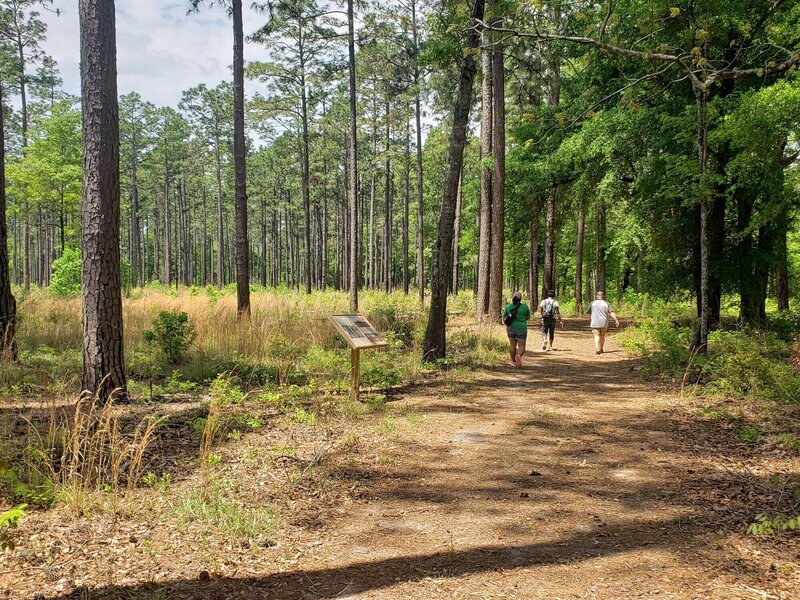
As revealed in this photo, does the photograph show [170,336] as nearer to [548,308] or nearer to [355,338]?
[355,338]

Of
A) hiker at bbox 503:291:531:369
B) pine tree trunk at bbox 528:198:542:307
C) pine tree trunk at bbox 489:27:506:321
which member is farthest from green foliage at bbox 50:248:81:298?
pine tree trunk at bbox 528:198:542:307

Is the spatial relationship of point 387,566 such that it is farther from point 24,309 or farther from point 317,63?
point 317,63

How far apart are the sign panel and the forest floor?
125cm

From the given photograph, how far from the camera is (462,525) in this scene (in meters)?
3.83

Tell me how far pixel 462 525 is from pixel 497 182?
12.3 metres

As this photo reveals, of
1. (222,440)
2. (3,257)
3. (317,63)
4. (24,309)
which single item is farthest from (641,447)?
(317,63)

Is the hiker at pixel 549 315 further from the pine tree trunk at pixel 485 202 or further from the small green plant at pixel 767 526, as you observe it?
the small green plant at pixel 767 526

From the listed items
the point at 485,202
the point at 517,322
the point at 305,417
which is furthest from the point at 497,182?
the point at 305,417

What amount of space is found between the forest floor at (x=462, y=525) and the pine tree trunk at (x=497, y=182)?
8.83 metres

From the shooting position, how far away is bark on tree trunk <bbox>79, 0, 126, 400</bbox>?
6.09 metres

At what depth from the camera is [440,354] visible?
34.0 ft

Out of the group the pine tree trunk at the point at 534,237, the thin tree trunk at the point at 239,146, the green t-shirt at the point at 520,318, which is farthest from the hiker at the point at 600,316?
the thin tree trunk at the point at 239,146

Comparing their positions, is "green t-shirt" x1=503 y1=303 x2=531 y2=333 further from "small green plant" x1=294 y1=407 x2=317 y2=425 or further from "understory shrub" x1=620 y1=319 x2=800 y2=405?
"small green plant" x1=294 y1=407 x2=317 y2=425

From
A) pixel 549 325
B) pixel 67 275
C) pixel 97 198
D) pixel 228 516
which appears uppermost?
pixel 97 198
